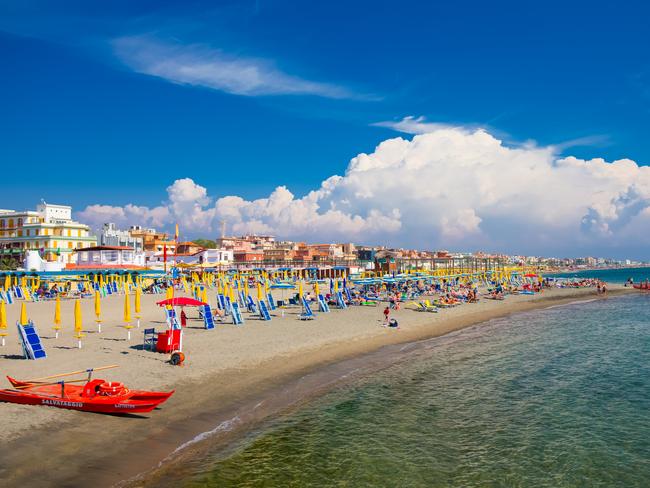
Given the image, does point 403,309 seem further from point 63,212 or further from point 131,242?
point 131,242

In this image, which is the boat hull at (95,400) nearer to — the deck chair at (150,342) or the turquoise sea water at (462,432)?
the turquoise sea water at (462,432)

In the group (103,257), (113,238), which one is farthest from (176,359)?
(113,238)

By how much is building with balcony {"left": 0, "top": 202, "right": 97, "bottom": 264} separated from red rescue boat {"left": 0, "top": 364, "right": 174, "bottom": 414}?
5950cm

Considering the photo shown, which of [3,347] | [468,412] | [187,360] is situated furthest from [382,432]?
[3,347]

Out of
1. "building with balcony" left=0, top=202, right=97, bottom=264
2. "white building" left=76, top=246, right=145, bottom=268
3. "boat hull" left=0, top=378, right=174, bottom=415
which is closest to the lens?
"boat hull" left=0, top=378, right=174, bottom=415

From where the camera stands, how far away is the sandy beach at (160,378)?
29.0ft

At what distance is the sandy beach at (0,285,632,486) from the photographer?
884cm

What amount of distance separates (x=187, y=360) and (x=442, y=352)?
469 inches

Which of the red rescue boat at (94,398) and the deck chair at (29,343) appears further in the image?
the deck chair at (29,343)

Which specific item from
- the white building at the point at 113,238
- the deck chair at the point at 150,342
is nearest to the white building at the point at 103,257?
the white building at the point at 113,238

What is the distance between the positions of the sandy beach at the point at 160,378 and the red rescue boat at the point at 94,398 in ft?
0.74

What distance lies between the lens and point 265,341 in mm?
20922

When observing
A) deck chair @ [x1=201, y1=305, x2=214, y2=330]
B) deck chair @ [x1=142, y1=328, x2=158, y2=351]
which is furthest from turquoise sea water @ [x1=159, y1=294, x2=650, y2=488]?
deck chair @ [x1=201, y1=305, x2=214, y2=330]

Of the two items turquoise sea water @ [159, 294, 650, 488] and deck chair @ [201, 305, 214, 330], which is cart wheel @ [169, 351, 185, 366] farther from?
deck chair @ [201, 305, 214, 330]
